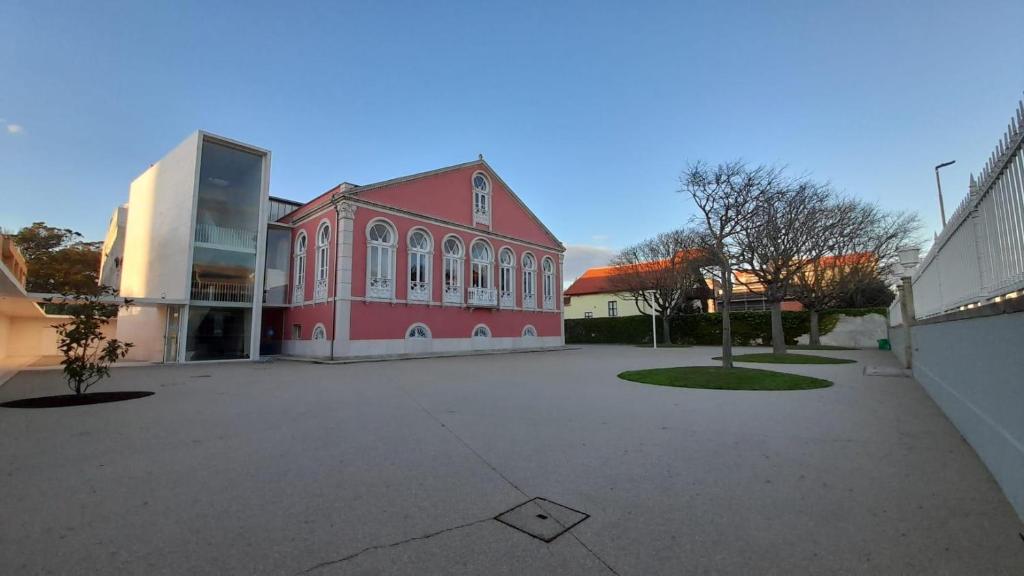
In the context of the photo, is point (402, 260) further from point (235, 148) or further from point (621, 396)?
point (621, 396)

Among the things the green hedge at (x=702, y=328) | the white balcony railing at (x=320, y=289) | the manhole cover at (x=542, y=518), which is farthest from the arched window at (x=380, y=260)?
the green hedge at (x=702, y=328)

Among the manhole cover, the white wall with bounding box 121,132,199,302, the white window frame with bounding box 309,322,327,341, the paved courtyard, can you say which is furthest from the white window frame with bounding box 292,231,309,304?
the manhole cover

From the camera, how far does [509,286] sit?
2575cm

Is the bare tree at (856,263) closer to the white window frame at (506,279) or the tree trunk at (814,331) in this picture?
the tree trunk at (814,331)

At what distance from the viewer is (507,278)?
25781 mm

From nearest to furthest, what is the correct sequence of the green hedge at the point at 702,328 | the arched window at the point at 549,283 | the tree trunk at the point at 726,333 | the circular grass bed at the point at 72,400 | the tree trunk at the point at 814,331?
1. the circular grass bed at the point at 72,400
2. the tree trunk at the point at 726,333
3. the tree trunk at the point at 814,331
4. the green hedge at the point at 702,328
5. the arched window at the point at 549,283

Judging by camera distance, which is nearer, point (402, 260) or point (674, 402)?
point (674, 402)

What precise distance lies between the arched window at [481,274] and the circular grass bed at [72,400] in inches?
600

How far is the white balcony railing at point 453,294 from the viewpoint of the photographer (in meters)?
21.8

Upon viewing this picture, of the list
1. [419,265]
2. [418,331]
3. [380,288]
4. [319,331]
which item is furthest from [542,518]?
[419,265]

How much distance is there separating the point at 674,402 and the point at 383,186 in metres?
16.4

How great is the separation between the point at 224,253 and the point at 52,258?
20.2 m

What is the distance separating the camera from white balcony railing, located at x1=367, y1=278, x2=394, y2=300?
18797 mm

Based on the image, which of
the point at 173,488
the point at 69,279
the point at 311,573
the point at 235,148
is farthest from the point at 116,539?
the point at 69,279
